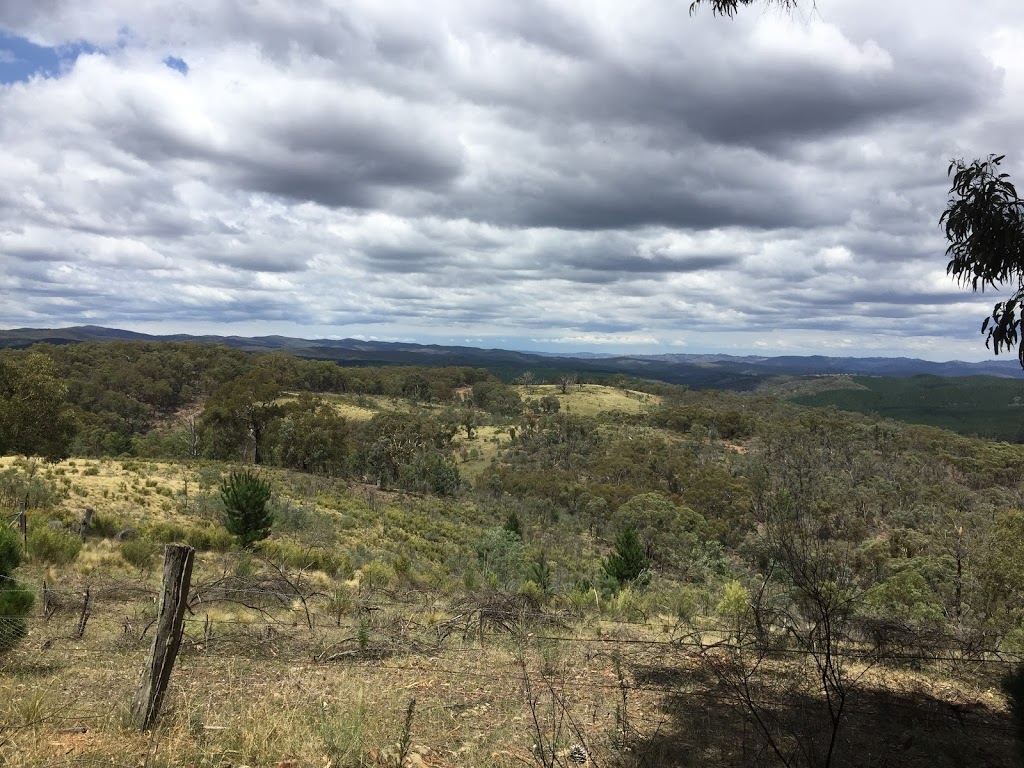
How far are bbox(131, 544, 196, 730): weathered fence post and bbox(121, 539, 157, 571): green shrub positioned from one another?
391 inches

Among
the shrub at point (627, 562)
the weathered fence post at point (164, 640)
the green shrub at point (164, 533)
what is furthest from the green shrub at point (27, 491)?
the shrub at point (627, 562)

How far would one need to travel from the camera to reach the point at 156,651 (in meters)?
4.78

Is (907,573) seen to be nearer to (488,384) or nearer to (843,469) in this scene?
(843,469)

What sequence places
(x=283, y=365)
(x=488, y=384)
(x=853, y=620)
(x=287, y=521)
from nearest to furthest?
1. (x=853, y=620)
2. (x=287, y=521)
3. (x=283, y=365)
4. (x=488, y=384)

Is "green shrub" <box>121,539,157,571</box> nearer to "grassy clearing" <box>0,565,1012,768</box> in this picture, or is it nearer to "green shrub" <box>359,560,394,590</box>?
"grassy clearing" <box>0,565,1012,768</box>

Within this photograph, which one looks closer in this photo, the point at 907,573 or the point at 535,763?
the point at 535,763

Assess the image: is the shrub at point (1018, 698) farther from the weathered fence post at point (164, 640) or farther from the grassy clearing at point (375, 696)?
the weathered fence post at point (164, 640)

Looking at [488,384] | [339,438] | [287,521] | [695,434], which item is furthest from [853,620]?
[488,384]

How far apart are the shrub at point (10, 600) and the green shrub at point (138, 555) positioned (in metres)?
6.57

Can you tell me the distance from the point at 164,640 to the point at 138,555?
10.6 meters

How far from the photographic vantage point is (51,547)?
40.9 ft

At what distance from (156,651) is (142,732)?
61cm

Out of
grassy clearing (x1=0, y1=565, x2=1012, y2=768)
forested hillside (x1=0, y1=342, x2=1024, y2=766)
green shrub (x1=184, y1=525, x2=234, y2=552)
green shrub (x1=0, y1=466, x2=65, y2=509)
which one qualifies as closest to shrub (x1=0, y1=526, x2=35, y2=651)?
grassy clearing (x1=0, y1=565, x2=1012, y2=768)

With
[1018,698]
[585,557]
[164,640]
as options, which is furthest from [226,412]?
[1018,698]
